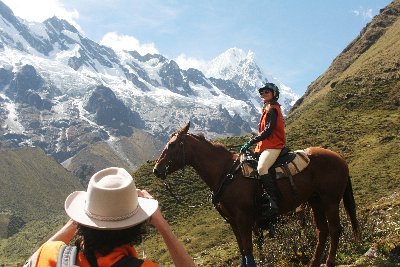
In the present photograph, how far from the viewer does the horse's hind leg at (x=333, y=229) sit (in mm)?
10836

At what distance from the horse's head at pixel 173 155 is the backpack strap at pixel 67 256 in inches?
326

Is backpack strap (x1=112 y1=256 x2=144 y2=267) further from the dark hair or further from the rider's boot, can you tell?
the rider's boot

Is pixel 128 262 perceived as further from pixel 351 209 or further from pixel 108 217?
pixel 351 209

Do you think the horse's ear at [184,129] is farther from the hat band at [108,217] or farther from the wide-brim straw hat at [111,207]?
the hat band at [108,217]

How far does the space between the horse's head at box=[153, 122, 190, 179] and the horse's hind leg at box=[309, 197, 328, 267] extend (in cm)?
363

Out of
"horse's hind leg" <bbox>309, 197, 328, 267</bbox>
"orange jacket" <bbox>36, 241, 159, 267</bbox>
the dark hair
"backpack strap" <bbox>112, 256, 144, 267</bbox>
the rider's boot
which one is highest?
the dark hair

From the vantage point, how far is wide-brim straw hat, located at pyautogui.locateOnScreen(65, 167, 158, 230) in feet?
12.0

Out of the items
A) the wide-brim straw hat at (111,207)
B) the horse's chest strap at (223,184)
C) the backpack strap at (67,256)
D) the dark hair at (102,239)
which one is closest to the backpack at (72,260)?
the backpack strap at (67,256)

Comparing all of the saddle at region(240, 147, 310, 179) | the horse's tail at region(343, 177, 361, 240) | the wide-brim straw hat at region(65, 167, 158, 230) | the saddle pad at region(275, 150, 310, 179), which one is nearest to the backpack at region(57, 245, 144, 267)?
the wide-brim straw hat at region(65, 167, 158, 230)

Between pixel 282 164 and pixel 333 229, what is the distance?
2.02 m

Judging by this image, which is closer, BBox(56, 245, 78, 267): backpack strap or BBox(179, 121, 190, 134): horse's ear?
BBox(56, 245, 78, 267): backpack strap

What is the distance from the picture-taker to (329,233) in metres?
11.4

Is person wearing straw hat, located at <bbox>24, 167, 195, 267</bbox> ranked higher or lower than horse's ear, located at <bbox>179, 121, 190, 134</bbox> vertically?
lower

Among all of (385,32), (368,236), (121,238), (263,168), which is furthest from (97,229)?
(385,32)
